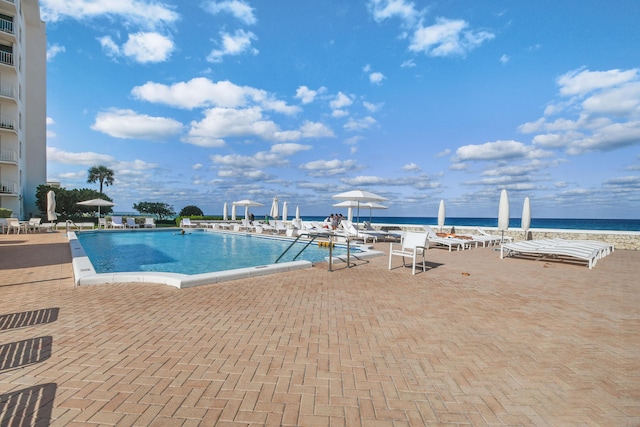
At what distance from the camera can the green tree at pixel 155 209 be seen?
29.9m

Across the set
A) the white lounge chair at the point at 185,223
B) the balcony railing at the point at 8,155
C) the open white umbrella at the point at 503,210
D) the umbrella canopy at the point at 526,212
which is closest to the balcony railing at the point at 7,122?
the balcony railing at the point at 8,155

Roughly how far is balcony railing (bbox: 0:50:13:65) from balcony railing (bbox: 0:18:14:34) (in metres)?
1.51

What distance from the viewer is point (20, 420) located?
6.75 feet

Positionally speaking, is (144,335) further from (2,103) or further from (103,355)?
(2,103)

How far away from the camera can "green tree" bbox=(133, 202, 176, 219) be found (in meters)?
29.9

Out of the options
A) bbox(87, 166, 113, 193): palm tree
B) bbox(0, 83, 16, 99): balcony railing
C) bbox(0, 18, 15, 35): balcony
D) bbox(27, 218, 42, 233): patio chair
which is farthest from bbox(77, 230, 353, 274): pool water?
bbox(87, 166, 113, 193): palm tree

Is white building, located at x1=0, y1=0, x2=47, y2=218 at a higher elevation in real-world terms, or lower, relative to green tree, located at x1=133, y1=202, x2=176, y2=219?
higher

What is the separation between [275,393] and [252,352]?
0.76 m


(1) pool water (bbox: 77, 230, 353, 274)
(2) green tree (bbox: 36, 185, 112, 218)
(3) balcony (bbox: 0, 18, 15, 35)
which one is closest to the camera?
(1) pool water (bbox: 77, 230, 353, 274)

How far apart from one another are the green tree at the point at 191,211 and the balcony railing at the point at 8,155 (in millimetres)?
12491

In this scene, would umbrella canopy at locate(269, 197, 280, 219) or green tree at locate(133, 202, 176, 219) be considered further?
green tree at locate(133, 202, 176, 219)

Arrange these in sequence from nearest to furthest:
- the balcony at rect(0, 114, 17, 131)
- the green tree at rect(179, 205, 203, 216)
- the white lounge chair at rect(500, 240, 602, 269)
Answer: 1. the white lounge chair at rect(500, 240, 602, 269)
2. the balcony at rect(0, 114, 17, 131)
3. the green tree at rect(179, 205, 203, 216)

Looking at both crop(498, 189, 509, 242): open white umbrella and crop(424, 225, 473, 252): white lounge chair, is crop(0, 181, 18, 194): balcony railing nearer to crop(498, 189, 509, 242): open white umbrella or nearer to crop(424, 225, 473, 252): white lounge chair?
crop(424, 225, 473, 252): white lounge chair

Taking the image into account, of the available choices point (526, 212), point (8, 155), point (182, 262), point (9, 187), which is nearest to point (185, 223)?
point (9, 187)
